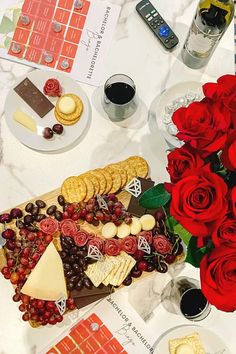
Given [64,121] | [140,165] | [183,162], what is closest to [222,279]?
[183,162]

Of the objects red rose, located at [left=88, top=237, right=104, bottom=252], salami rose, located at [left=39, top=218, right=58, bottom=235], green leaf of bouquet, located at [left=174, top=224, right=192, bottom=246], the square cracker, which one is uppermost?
green leaf of bouquet, located at [left=174, top=224, right=192, bottom=246]

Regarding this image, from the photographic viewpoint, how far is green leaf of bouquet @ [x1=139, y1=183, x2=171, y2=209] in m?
0.89

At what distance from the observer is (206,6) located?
114cm

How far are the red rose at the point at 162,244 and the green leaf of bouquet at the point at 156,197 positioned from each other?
28cm

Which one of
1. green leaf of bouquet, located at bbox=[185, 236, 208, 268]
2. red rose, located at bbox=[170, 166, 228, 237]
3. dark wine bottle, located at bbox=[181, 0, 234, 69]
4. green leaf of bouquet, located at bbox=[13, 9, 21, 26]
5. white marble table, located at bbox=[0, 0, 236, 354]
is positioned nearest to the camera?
red rose, located at bbox=[170, 166, 228, 237]

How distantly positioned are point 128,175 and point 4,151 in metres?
0.31

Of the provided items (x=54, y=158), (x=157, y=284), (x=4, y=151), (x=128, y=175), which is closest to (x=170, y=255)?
(x=157, y=284)

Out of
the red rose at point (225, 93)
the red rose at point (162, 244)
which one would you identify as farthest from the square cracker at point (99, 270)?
the red rose at point (225, 93)

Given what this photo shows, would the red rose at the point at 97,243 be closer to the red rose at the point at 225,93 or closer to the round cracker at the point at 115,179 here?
the round cracker at the point at 115,179

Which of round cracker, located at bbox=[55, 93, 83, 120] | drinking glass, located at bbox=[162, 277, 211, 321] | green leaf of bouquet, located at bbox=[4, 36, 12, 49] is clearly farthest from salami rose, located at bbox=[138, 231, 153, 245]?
green leaf of bouquet, located at bbox=[4, 36, 12, 49]

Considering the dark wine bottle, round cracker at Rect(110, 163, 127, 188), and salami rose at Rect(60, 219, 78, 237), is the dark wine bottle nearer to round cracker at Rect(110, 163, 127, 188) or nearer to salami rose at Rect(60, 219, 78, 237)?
round cracker at Rect(110, 163, 127, 188)

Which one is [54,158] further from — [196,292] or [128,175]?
[196,292]

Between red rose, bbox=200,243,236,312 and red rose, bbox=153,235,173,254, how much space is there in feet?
1.37

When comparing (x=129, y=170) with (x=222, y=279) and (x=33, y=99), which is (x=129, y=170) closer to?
(x=33, y=99)
